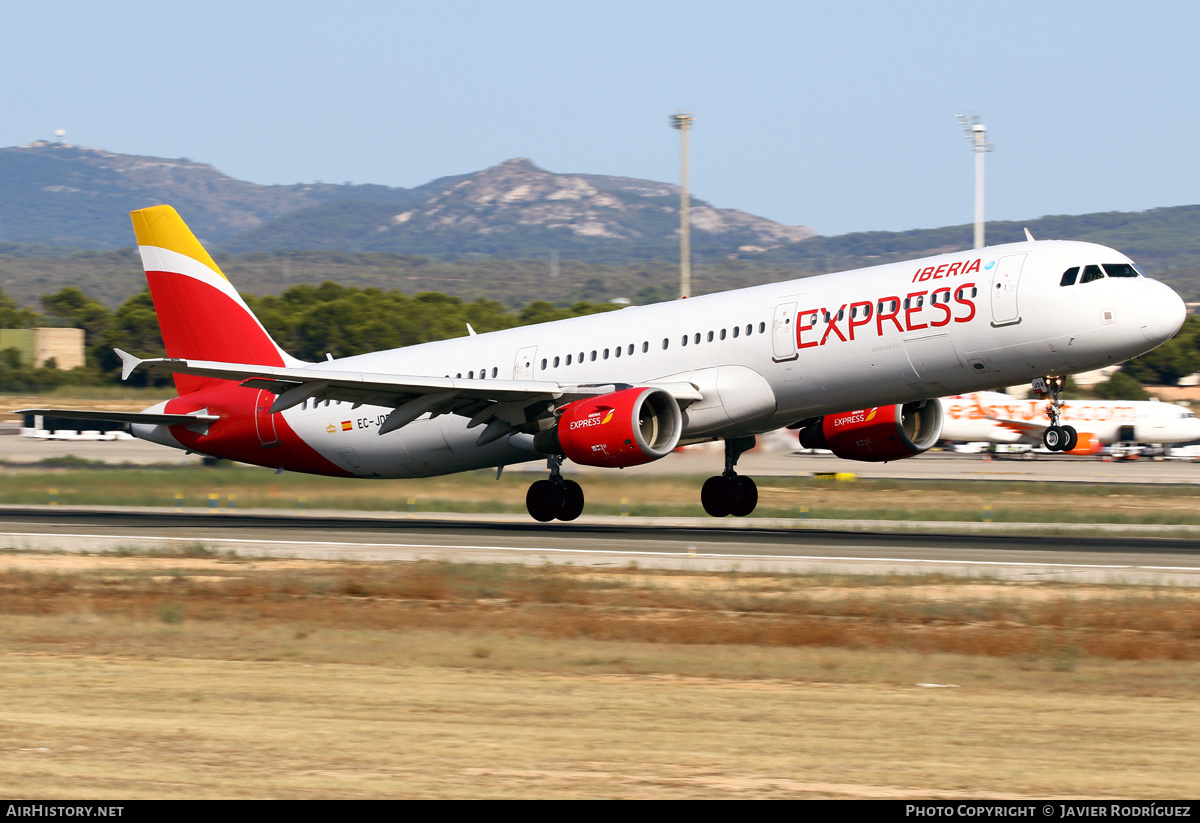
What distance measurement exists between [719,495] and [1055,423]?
864cm

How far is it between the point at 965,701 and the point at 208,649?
839 centimetres

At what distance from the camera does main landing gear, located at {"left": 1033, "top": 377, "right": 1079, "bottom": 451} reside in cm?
2448

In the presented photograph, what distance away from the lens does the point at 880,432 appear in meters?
29.4

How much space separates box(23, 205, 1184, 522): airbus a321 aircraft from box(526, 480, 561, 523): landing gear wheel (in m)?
0.04

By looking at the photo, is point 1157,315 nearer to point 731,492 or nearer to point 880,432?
point 880,432

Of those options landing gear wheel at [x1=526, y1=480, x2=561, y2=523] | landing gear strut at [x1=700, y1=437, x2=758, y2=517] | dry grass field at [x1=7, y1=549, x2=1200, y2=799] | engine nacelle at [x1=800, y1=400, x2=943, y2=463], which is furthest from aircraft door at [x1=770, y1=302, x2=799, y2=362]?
landing gear wheel at [x1=526, y1=480, x2=561, y2=523]

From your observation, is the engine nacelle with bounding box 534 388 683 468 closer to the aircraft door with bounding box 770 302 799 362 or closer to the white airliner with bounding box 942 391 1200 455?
the aircraft door with bounding box 770 302 799 362

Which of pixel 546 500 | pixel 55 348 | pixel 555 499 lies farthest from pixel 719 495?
pixel 55 348

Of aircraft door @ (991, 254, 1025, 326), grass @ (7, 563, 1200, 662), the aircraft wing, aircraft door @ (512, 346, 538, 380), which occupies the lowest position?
grass @ (7, 563, 1200, 662)

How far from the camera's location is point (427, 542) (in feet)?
90.6

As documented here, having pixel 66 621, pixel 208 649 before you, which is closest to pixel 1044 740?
pixel 208 649

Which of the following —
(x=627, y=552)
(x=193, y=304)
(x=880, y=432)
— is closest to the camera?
(x=627, y=552)

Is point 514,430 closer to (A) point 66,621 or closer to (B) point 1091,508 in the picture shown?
(A) point 66,621

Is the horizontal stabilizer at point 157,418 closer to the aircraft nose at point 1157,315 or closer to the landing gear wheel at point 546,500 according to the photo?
the landing gear wheel at point 546,500
